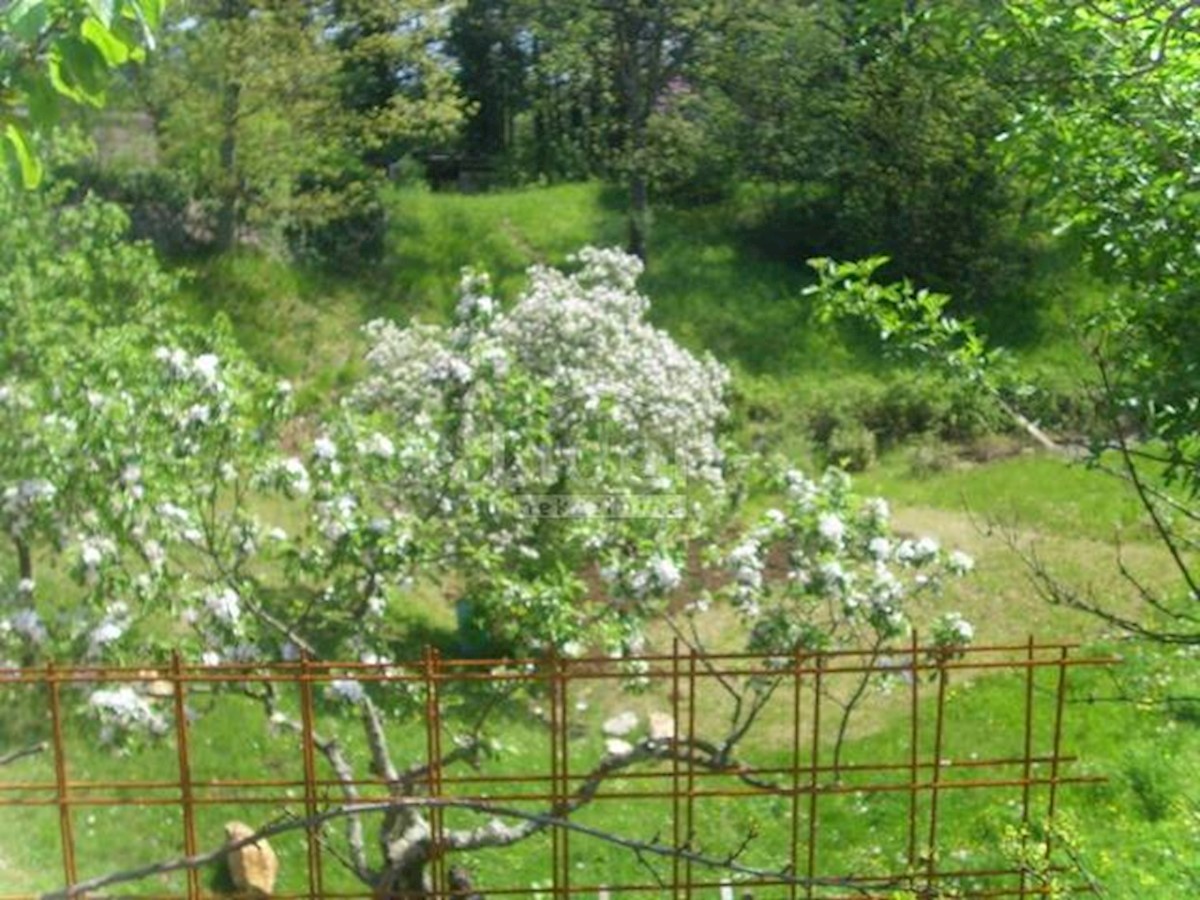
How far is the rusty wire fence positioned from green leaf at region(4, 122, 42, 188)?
204cm

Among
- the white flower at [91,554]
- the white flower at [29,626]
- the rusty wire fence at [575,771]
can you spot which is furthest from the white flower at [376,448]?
the white flower at [29,626]

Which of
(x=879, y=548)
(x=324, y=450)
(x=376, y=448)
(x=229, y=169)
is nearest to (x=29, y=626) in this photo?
(x=324, y=450)

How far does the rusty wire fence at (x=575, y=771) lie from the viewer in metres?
4.76

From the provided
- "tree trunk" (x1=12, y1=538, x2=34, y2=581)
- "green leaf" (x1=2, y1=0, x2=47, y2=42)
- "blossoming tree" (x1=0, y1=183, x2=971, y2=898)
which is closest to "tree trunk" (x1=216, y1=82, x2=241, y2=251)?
"blossoming tree" (x1=0, y1=183, x2=971, y2=898)

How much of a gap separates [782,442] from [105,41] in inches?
469

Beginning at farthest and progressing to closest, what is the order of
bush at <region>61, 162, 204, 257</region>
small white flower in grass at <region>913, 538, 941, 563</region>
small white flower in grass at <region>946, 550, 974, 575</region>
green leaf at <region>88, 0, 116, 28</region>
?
1. bush at <region>61, 162, 204, 257</region>
2. small white flower in grass at <region>946, 550, 974, 575</region>
3. small white flower in grass at <region>913, 538, 941, 563</region>
4. green leaf at <region>88, 0, 116, 28</region>

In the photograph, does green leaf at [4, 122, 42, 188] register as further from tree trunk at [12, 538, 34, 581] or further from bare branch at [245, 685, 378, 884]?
tree trunk at [12, 538, 34, 581]

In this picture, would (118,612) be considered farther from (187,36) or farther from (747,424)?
(187,36)

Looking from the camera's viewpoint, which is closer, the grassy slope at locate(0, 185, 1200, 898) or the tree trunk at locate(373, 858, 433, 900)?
the tree trunk at locate(373, 858, 433, 900)

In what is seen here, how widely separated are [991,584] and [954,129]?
779 cm

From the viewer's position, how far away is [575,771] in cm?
735

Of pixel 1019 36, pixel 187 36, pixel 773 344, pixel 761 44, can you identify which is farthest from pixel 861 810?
pixel 761 44

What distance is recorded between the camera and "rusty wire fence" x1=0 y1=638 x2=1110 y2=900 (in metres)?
4.76

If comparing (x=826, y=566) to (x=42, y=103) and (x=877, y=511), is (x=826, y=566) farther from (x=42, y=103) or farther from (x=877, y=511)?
(x=42, y=103)
